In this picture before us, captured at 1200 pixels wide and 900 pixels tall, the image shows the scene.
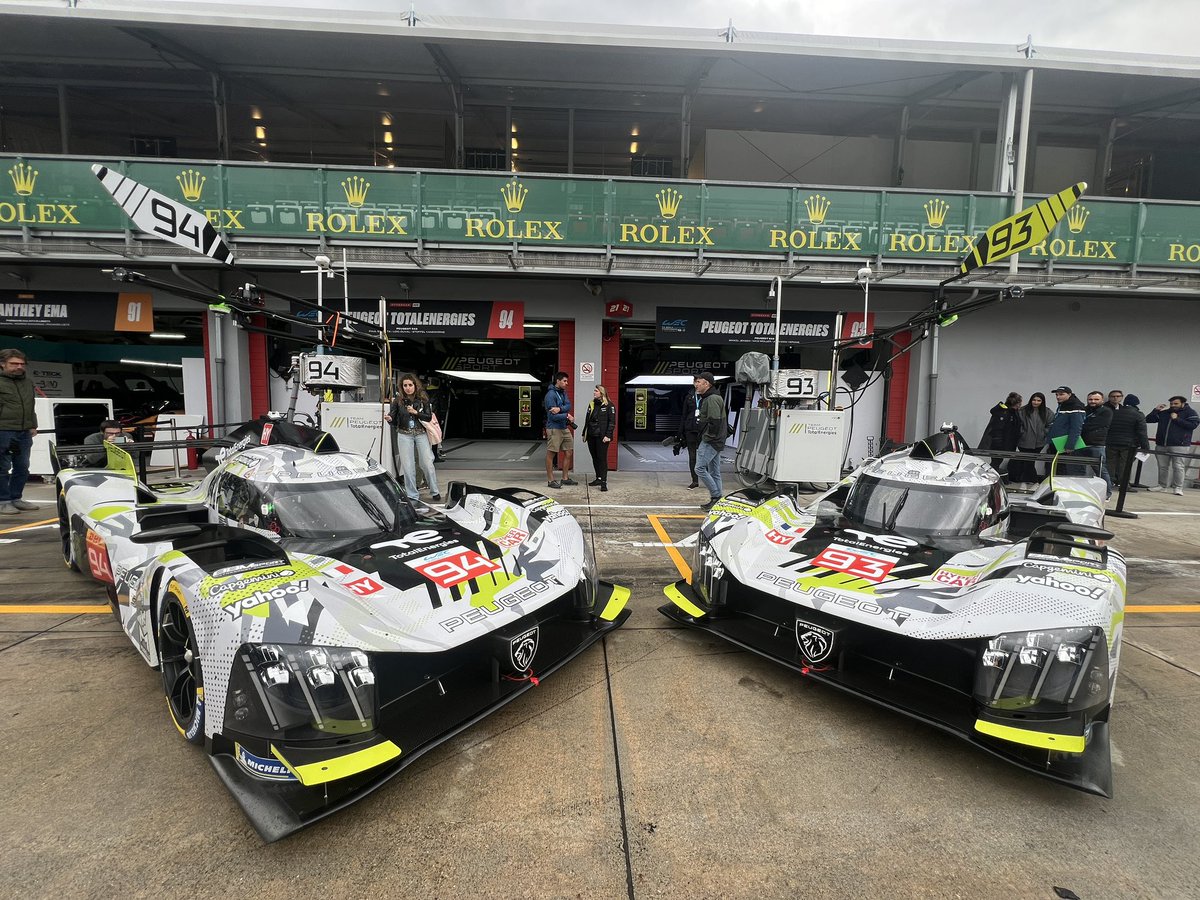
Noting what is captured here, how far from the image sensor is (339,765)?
186 cm

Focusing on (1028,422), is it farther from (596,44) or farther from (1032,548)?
(596,44)

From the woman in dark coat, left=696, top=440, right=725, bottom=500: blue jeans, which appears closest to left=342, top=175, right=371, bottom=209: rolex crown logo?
the woman in dark coat

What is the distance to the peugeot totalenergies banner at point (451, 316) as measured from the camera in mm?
10492

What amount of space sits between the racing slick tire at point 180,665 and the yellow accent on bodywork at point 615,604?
6.51ft

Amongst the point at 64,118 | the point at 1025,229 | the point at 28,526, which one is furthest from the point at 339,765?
the point at 64,118

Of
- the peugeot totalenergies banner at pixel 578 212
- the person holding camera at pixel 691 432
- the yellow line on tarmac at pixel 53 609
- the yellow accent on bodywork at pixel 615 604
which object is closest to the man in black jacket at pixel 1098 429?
the peugeot totalenergies banner at pixel 578 212

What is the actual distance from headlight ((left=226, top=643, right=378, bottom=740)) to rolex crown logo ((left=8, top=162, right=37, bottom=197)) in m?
11.0

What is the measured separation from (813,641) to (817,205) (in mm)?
8803

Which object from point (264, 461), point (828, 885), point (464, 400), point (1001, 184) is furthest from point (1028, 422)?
point (464, 400)

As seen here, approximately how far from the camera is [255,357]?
10.7 m

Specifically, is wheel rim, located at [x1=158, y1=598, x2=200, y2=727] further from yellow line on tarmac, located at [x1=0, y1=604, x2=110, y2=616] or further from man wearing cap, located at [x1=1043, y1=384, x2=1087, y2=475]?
man wearing cap, located at [x1=1043, y1=384, x2=1087, y2=475]

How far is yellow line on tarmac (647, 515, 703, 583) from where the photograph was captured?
484cm

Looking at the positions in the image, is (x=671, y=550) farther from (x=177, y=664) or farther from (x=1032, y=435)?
(x=1032, y=435)

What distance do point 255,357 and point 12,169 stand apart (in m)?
4.06
